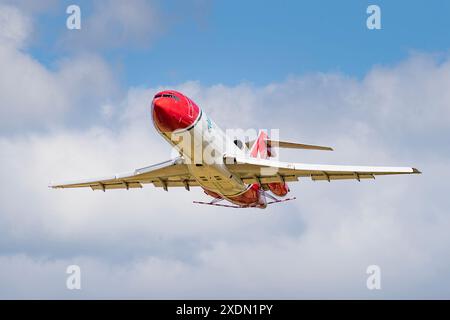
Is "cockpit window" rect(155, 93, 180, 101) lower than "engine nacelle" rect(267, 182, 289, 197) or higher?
higher

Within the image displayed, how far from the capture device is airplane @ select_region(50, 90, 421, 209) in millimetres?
46562

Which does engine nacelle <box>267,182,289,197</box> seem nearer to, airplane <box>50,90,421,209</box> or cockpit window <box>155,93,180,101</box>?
airplane <box>50,90,421,209</box>

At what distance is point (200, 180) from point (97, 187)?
11272mm

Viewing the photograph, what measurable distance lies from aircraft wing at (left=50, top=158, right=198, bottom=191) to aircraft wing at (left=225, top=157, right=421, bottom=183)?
12.1 feet

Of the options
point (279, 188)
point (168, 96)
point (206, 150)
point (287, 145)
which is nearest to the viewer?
point (168, 96)

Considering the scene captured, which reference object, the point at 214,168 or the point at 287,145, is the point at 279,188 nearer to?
the point at 287,145

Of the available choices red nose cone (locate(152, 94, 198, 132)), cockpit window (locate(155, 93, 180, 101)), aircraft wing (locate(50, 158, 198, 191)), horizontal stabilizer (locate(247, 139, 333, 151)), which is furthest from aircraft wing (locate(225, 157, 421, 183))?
horizontal stabilizer (locate(247, 139, 333, 151))

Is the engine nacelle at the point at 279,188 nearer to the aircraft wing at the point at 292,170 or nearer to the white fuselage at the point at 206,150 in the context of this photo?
the aircraft wing at the point at 292,170

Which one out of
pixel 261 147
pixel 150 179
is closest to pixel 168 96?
pixel 150 179

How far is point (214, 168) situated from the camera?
49406mm

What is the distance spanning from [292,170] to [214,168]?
18.5ft

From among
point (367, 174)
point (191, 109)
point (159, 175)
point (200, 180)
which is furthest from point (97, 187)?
point (367, 174)

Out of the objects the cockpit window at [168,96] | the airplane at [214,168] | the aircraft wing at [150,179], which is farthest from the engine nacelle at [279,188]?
the cockpit window at [168,96]

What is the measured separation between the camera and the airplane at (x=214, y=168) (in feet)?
153
